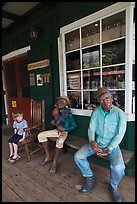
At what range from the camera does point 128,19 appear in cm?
197

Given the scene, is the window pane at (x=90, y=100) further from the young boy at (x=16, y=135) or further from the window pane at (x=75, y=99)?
the young boy at (x=16, y=135)

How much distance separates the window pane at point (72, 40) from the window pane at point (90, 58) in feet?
0.71

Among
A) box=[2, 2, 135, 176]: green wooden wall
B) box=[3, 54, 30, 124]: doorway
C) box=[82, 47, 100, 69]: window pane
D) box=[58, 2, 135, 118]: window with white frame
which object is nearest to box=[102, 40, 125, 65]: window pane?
box=[58, 2, 135, 118]: window with white frame

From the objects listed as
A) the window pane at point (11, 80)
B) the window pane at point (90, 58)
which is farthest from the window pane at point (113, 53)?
the window pane at point (11, 80)

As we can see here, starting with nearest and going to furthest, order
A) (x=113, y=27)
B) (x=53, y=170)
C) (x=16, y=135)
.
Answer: (x=113, y=27) < (x=53, y=170) < (x=16, y=135)

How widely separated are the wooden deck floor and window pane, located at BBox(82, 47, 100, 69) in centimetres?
155

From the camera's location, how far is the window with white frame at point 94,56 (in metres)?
2.15

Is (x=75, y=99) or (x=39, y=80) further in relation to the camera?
(x=39, y=80)

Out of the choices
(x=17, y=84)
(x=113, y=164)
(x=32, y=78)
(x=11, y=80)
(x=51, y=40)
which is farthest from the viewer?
(x=11, y=80)

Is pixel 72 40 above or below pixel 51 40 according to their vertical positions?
below

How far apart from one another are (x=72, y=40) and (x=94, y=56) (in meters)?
0.55

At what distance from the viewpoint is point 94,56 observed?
2.48m

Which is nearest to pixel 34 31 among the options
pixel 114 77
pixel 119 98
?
pixel 114 77

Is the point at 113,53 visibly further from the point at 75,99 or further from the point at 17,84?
the point at 17,84
